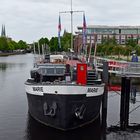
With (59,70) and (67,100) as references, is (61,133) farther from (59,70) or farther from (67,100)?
(59,70)

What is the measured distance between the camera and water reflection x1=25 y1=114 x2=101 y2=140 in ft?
90.1

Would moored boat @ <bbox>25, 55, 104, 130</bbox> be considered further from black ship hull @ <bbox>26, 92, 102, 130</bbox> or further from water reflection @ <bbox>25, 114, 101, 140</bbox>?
water reflection @ <bbox>25, 114, 101, 140</bbox>

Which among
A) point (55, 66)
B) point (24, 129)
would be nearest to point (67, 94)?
point (24, 129)

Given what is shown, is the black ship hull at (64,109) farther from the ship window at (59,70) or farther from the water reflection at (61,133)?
the ship window at (59,70)

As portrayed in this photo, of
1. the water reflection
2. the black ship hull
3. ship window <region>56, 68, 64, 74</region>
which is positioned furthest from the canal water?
ship window <region>56, 68, 64, 74</region>

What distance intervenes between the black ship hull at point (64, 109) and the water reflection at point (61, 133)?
38cm

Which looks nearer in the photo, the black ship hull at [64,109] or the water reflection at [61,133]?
the water reflection at [61,133]

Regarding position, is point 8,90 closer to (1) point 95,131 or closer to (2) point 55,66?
(2) point 55,66

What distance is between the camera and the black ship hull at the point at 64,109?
90.9 feet

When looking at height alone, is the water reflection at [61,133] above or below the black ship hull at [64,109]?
below

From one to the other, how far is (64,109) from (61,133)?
1782 millimetres

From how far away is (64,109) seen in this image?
27.6 metres

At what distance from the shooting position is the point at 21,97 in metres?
46.3

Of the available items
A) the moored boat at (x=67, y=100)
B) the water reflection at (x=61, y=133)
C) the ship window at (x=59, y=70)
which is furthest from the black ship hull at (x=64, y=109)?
the ship window at (x=59, y=70)
